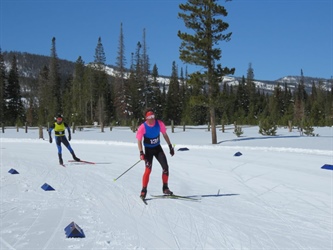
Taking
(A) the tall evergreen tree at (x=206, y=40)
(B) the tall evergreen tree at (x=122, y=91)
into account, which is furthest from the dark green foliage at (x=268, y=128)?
(B) the tall evergreen tree at (x=122, y=91)

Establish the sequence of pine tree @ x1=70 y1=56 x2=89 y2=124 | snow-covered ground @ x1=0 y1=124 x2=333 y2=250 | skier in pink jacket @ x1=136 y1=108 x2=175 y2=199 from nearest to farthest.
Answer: snow-covered ground @ x1=0 y1=124 x2=333 y2=250 < skier in pink jacket @ x1=136 y1=108 x2=175 y2=199 < pine tree @ x1=70 y1=56 x2=89 y2=124

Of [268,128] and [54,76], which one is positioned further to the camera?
[54,76]

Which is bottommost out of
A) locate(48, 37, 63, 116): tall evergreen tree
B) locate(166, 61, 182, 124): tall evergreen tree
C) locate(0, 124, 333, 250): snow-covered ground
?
locate(0, 124, 333, 250): snow-covered ground

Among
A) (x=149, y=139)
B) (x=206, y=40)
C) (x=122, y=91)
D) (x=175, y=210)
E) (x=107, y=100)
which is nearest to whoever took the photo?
(x=175, y=210)

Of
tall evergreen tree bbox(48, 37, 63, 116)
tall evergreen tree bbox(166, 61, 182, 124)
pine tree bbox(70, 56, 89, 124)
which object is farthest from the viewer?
tall evergreen tree bbox(166, 61, 182, 124)

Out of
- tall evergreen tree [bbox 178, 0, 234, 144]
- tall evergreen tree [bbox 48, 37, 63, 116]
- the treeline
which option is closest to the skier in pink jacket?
tall evergreen tree [bbox 178, 0, 234, 144]

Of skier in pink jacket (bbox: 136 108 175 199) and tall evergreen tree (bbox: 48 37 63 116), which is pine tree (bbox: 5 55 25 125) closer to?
tall evergreen tree (bbox: 48 37 63 116)

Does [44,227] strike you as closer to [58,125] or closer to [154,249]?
[154,249]

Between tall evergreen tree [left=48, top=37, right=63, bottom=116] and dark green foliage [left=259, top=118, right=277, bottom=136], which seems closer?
dark green foliage [left=259, top=118, right=277, bottom=136]

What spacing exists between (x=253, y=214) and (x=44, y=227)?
3.85 m

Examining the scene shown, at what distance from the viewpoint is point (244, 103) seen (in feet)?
277

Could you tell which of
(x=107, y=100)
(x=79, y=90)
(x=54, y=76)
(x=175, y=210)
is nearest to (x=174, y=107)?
(x=107, y=100)

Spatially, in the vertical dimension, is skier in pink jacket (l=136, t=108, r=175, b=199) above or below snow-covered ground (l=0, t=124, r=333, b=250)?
above

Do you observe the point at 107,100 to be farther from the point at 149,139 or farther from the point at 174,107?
the point at 149,139
